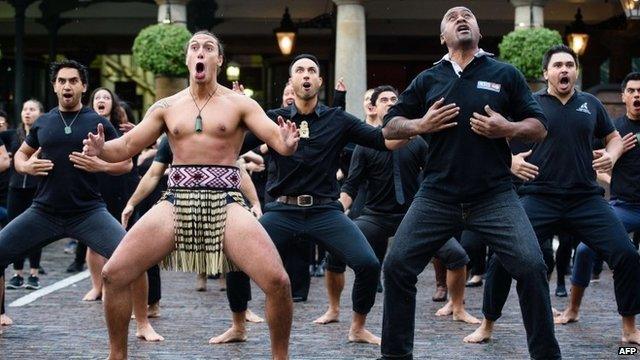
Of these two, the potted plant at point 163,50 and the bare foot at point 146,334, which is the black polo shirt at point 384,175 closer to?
the bare foot at point 146,334

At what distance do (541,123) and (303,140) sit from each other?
8.49 feet

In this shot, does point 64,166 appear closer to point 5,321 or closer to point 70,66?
point 70,66

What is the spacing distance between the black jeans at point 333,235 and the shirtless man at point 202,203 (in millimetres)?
1556

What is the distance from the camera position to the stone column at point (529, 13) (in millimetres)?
20719

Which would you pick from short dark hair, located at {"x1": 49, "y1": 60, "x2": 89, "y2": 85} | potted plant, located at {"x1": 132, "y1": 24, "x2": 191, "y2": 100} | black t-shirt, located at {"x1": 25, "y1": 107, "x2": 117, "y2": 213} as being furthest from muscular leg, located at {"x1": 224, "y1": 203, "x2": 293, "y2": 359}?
potted plant, located at {"x1": 132, "y1": 24, "x2": 191, "y2": 100}

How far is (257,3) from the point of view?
25359 mm

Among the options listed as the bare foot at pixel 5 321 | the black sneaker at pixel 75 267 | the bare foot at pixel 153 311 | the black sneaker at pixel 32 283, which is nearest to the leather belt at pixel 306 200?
the bare foot at pixel 153 311

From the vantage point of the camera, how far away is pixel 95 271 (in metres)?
11.6

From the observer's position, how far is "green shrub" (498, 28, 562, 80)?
1889cm

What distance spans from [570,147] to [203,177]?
3064 millimetres

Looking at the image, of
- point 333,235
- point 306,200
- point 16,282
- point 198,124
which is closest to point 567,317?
point 333,235

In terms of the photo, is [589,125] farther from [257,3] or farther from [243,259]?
[257,3]

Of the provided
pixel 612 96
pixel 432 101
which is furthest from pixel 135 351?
pixel 612 96

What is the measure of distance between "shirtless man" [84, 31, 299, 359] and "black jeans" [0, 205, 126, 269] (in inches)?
56.3
